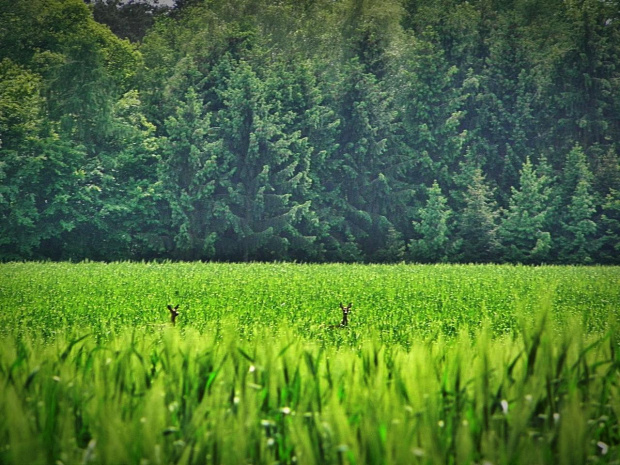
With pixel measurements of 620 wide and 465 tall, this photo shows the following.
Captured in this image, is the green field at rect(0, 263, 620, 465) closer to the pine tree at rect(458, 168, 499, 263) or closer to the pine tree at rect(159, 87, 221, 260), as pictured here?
the pine tree at rect(159, 87, 221, 260)

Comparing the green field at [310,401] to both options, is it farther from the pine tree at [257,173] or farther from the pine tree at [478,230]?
the pine tree at [478,230]

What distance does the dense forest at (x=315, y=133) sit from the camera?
37125 mm

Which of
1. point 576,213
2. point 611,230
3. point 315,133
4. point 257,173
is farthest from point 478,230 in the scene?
point 257,173

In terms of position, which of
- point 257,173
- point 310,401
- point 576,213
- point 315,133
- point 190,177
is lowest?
point 310,401

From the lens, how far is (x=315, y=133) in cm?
4172

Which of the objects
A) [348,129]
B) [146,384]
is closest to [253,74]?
[348,129]

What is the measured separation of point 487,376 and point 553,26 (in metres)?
44.8

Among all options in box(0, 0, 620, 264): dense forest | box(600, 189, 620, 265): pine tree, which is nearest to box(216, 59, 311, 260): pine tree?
box(0, 0, 620, 264): dense forest

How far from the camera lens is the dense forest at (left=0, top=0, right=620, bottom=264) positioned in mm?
37125

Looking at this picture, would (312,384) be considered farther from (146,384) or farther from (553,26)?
(553,26)

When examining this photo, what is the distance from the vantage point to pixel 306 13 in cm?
4662

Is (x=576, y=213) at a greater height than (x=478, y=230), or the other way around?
(x=576, y=213)

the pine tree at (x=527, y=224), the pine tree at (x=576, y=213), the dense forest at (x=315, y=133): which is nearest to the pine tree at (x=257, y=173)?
the dense forest at (x=315, y=133)

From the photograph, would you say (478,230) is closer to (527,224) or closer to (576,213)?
(527,224)
